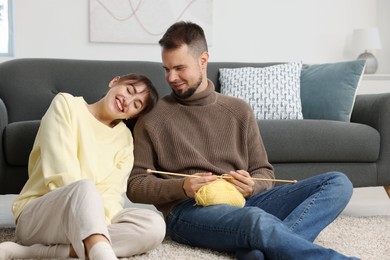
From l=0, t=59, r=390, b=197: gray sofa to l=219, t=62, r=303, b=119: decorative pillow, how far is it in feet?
1.00

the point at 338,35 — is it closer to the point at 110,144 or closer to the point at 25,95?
the point at 25,95

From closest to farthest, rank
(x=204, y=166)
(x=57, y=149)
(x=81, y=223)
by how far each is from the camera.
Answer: (x=81, y=223) < (x=57, y=149) < (x=204, y=166)

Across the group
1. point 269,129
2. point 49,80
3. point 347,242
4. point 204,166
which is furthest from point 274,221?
point 49,80

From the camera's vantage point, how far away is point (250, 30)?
209 inches

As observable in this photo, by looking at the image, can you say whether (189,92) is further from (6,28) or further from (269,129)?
(6,28)

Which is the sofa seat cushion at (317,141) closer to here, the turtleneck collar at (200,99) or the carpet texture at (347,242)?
the carpet texture at (347,242)

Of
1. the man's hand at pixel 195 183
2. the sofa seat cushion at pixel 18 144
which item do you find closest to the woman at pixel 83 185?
the man's hand at pixel 195 183

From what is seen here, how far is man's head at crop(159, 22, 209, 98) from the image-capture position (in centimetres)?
231

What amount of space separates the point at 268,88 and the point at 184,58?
4.28 feet

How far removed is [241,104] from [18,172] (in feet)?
3.30

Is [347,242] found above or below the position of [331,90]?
below

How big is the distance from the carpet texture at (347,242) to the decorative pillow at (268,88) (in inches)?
27.9

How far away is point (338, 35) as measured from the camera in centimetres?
557

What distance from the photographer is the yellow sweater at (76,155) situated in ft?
6.64
